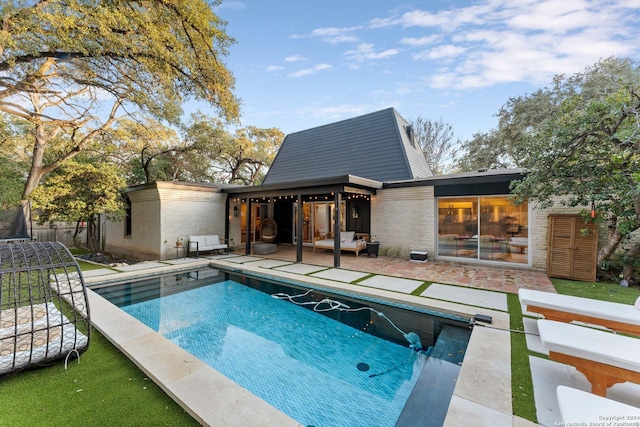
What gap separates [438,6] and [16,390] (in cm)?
1120

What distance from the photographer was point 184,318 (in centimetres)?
498

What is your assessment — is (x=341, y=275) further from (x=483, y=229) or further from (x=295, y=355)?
(x=483, y=229)

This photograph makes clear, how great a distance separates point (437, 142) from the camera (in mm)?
23031

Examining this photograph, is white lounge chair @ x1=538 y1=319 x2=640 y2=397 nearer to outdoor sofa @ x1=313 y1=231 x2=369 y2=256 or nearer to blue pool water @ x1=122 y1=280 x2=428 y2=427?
blue pool water @ x1=122 y1=280 x2=428 y2=427

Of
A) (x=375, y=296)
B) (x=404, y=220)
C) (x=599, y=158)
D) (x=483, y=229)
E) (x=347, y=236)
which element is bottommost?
(x=375, y=296)

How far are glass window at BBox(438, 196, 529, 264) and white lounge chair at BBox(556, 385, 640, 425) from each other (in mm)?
7053

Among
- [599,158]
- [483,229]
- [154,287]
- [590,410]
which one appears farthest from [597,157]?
[154,287]

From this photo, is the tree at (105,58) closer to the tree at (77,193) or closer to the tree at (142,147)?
the tree at (142,147)

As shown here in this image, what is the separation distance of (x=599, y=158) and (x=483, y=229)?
3585 mm

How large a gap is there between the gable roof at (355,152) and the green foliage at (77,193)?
624cm

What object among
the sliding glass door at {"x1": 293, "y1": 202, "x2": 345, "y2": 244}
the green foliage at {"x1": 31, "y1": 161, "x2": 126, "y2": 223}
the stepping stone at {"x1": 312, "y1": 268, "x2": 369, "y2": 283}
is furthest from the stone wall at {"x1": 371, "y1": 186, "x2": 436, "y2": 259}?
the green foliage at {"x1": 31, "y1": 161, "x2": 126, "y2": 223}

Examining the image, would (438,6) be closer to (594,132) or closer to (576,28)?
(576,28)

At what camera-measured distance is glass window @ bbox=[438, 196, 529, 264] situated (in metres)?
7.70

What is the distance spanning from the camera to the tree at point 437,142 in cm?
2264
